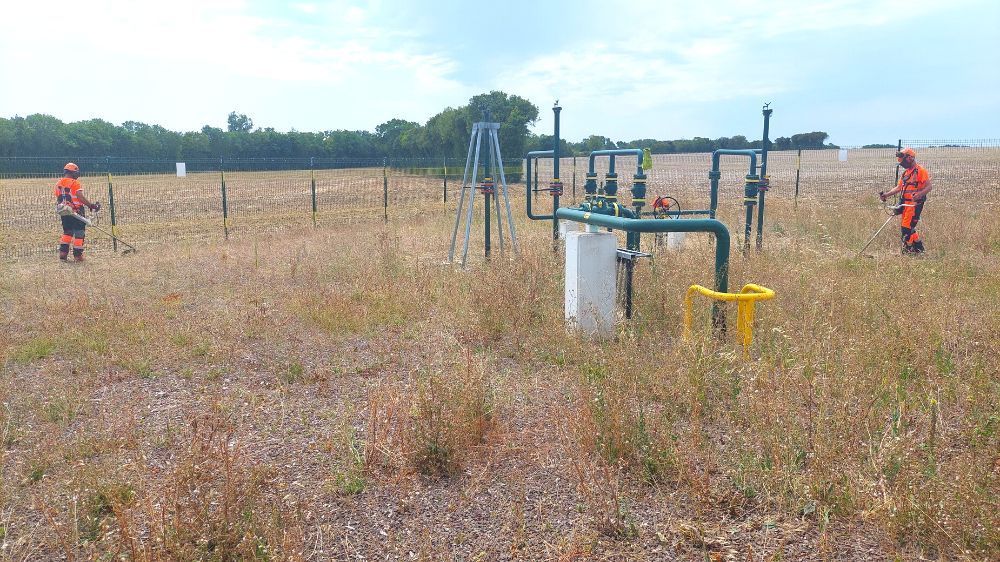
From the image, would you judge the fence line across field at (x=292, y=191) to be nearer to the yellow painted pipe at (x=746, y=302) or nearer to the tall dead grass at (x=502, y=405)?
the tall dead grass at (x=502, y=405)

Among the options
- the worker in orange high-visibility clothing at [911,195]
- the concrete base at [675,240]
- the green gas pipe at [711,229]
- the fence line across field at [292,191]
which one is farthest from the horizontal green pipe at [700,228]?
the fence line across field at [292,191]

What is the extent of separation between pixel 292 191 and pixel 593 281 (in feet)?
82.3

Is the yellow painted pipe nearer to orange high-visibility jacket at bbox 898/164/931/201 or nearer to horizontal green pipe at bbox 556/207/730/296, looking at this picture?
horizontal green pipe at bbox 556/207/730/296

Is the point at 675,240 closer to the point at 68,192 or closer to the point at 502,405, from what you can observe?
the point at 502,405

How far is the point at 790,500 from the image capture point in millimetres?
3164

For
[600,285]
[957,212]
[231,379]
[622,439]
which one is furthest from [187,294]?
[957,212]

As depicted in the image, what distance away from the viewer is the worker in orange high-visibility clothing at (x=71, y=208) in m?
11.5

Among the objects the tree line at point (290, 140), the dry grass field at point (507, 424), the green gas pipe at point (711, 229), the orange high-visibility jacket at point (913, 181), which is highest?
the tree line at point (290, 140)

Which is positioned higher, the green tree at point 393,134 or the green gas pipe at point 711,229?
the green tree at point 393,134

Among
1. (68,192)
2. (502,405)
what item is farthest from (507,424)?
(68,192)

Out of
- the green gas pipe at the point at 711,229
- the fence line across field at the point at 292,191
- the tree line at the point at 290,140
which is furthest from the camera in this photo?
the tree line at the point at 290,140

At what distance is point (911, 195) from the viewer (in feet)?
33.2

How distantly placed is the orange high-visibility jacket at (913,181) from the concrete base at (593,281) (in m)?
6.65

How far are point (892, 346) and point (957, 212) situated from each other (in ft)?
37.1
